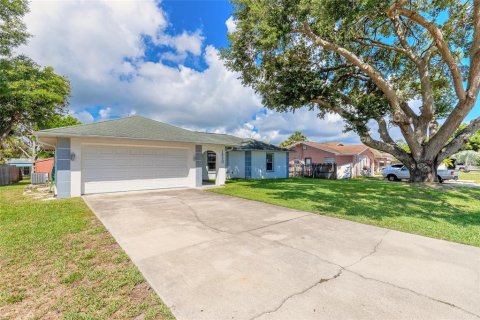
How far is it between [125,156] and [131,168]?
0.65m

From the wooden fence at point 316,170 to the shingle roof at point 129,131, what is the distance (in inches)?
513

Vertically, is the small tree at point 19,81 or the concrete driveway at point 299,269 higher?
the small tree at point 19,81

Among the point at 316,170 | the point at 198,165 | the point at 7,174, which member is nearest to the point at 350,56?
the point at 198,165

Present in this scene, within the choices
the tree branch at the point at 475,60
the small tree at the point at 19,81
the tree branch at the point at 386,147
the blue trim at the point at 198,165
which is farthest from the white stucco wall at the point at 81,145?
the tree branch at the point at 475,60

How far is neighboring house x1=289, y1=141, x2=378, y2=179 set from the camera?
77.4 feet

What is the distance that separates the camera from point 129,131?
11078 millimetres

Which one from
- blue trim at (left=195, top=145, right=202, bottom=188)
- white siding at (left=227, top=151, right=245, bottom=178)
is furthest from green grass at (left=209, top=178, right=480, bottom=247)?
white siding at (left=227, top=151, right=245, bottom=178)

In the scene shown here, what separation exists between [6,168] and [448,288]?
24.9 m

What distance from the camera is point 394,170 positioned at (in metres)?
19.8

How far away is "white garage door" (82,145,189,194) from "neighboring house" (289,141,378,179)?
483 inches

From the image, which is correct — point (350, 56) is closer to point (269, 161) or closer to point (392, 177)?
point (269, 161)

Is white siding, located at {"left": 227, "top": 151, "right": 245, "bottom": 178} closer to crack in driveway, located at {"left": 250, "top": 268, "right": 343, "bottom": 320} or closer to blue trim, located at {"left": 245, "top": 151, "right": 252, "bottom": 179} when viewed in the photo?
blue trim, located at {"left": 245, "top": 151, "right": 252, "bottom": 179}

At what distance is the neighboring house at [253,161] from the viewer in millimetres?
18831

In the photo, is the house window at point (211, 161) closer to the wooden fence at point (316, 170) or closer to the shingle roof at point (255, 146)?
the shingle roof at point (255, 146)
